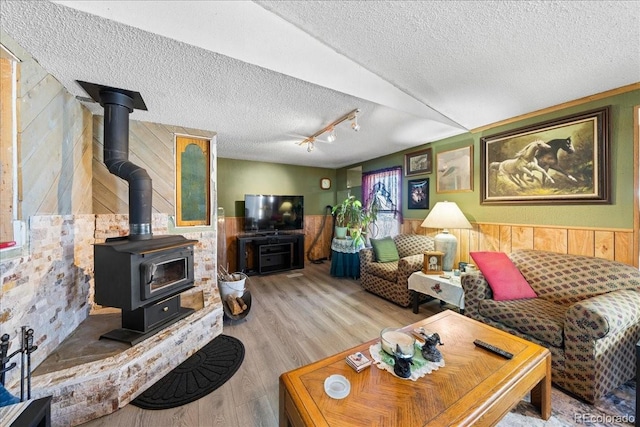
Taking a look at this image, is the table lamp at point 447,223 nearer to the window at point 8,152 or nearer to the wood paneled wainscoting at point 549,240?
the wood paneled wainscoting at point 549,240

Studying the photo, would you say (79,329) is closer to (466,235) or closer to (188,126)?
(188,126)

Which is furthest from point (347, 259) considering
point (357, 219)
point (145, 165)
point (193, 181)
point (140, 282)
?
point (145, 165)

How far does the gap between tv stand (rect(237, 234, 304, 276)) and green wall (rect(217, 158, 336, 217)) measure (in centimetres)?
72

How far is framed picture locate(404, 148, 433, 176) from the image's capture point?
11.8 ft

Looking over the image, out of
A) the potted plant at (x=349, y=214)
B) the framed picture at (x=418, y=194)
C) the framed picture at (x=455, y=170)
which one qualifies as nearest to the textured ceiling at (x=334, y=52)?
the framed picture at (x=455, y=170)

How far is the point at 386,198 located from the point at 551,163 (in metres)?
2.30

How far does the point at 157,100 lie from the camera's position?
2.13 metres

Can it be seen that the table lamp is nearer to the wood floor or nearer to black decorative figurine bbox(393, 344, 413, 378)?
the wood floor

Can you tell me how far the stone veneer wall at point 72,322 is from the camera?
4.46 feet

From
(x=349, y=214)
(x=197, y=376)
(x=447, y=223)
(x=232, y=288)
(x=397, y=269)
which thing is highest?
(x=349, y=214)

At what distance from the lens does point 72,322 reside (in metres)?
1.94

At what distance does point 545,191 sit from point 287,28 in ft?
9.27

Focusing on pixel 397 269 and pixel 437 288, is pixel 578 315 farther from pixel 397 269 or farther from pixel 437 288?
pixel 397 269

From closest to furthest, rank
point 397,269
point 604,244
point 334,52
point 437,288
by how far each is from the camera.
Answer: point 334,52, point 604,244, point 437,288, point 397,269
